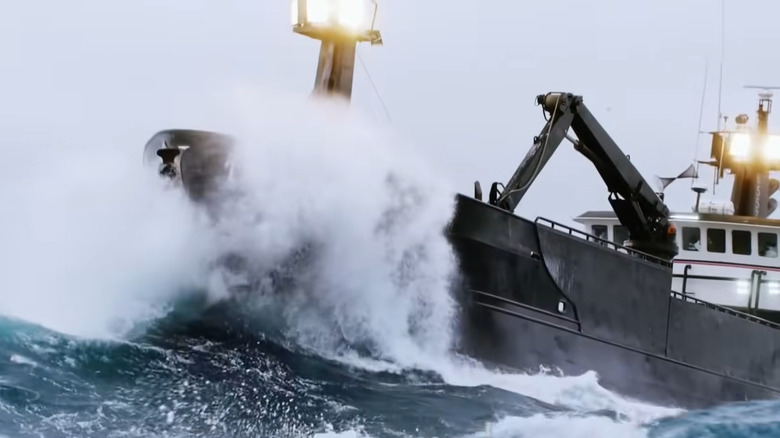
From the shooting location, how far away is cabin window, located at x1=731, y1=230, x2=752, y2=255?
18.6 m

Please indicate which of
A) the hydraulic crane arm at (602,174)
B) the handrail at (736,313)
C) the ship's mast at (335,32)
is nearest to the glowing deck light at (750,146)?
the handrail at (736,313)

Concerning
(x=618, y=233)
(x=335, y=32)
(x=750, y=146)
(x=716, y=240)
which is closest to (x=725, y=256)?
(x=716, y=240)

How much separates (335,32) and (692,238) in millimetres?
8401

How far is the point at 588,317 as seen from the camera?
45.3 ft

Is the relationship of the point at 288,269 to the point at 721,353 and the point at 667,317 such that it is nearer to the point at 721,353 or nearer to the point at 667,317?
the point at 667,317

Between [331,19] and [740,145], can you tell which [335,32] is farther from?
[740,145]

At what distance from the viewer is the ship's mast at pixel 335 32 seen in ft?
43.3

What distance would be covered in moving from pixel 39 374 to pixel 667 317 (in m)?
9.00

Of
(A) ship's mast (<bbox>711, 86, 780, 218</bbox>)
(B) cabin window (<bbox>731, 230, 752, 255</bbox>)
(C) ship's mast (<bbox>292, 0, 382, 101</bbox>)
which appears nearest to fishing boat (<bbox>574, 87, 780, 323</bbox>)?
(B) cabin window (<bbox>731, 230, 752, 255</bbox>)

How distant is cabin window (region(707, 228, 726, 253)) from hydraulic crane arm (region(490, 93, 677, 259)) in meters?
3.04

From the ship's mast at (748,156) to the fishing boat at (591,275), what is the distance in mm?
2574

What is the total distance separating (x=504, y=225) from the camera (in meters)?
12.7

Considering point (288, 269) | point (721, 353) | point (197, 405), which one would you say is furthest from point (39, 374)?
point (721, 353)

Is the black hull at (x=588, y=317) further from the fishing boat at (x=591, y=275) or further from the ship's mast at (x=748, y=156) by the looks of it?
the ship's mast at (x=748, y=156)
